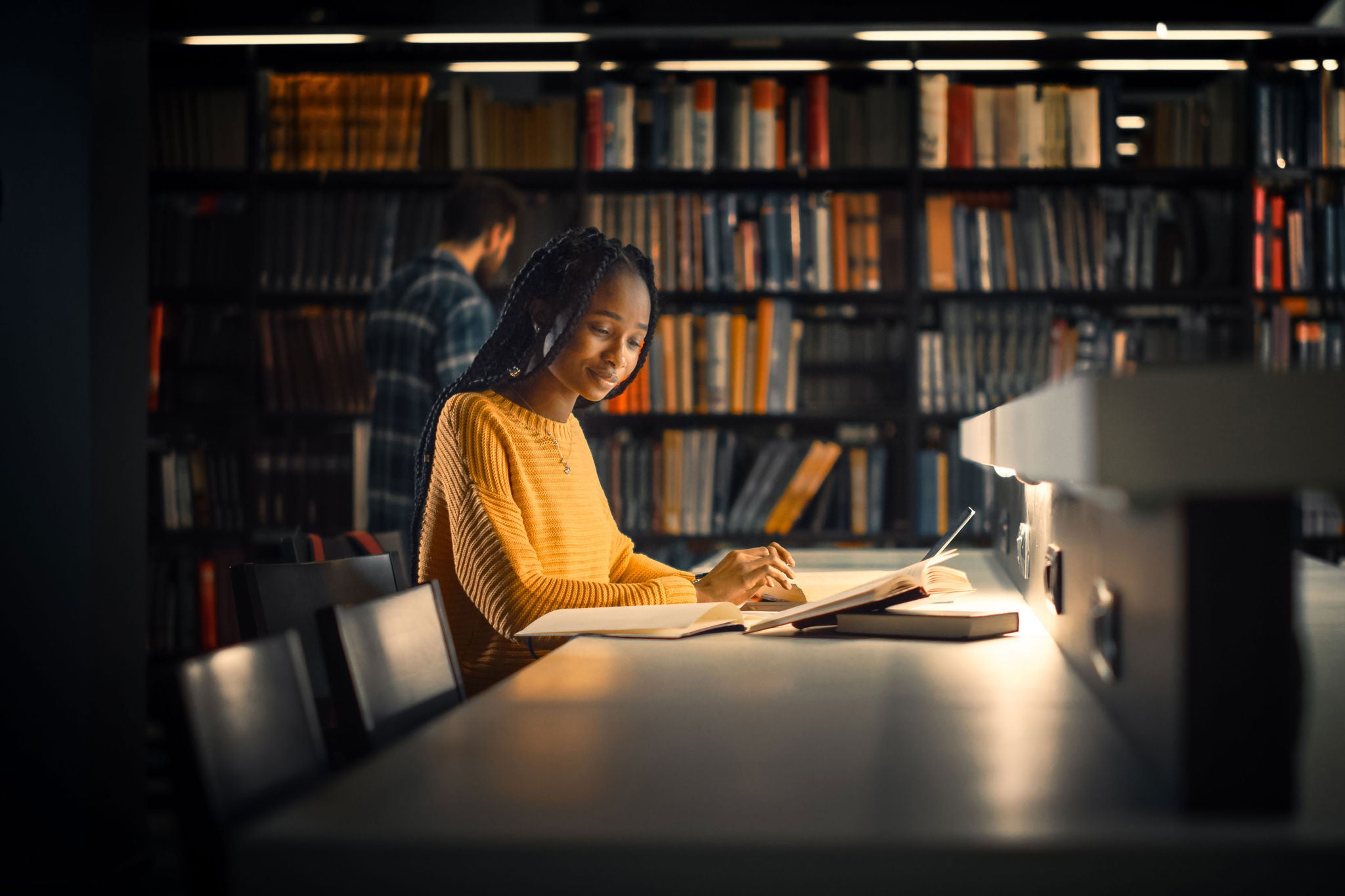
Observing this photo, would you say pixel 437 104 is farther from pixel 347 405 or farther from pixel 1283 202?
pixel 1283 202

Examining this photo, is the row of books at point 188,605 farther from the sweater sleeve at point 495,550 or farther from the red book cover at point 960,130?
the red book cover at point 960,130

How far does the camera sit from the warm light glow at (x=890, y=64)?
10.6 feet

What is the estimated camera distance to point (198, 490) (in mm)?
3330

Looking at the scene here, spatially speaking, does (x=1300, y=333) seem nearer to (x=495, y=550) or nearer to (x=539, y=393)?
(x=539, y=393)

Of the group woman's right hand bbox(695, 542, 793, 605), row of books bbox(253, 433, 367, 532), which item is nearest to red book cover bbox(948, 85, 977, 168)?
row of books bbox(253, 433, 367, 532)

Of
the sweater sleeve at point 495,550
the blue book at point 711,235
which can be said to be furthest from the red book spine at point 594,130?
the sweater sleeve at point 495,550

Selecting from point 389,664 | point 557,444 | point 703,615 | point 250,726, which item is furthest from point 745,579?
point 250,726

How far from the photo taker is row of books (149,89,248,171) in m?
3.29

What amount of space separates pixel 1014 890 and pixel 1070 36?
312 cm

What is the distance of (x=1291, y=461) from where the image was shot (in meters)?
0.54

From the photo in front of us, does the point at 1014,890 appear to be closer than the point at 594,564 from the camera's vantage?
Yes

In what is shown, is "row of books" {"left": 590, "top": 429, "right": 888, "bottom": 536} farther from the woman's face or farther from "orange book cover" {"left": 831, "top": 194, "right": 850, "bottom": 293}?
the woman's face

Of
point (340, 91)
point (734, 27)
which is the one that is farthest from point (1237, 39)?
point (340, 91)

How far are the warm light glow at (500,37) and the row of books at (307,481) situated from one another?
1202 millimetres
